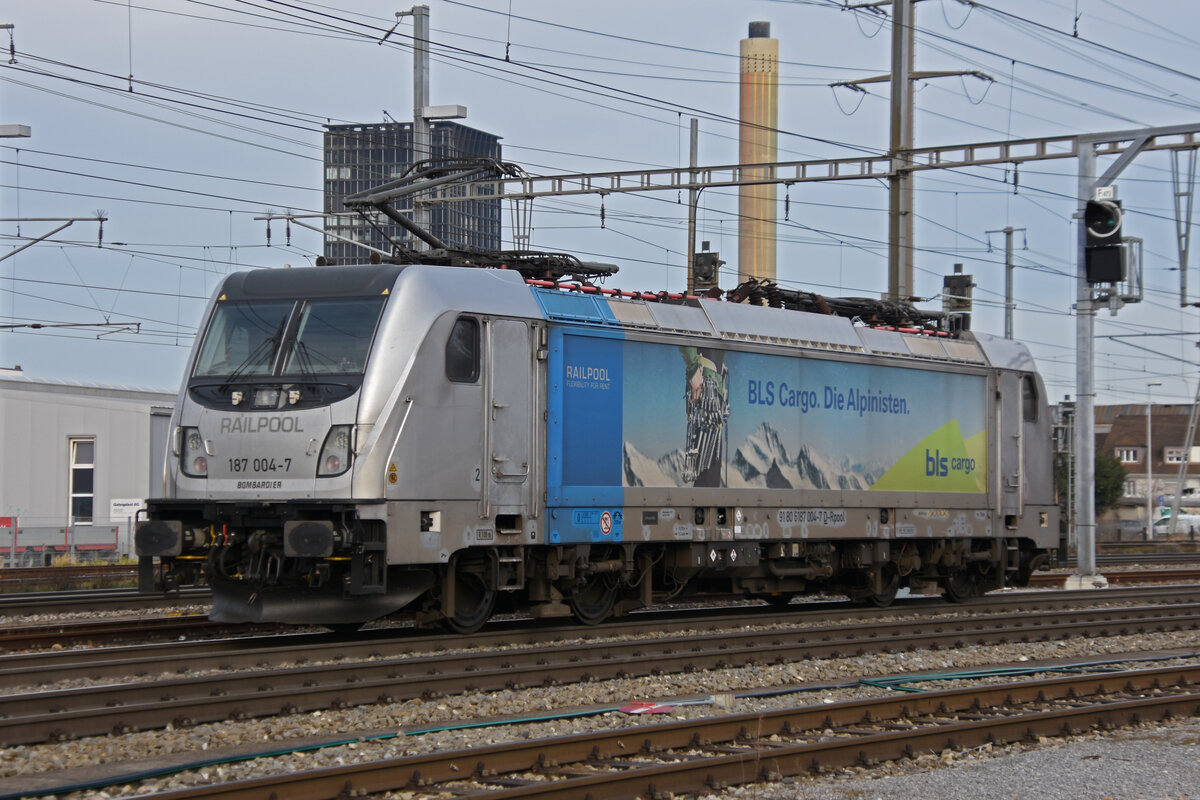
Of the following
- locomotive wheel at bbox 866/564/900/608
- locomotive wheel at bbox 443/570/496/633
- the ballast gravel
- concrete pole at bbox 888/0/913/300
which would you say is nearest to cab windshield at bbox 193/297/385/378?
locomotive wheel at bbox 443/570/496/633

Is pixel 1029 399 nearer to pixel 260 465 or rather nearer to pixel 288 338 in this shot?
pixel 288 338

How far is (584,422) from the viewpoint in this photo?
1434 cm

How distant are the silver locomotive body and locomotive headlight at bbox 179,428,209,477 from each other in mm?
23

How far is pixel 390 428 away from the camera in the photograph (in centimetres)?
1236

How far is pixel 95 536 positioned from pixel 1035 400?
23290mm

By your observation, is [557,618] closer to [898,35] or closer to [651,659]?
[651,659]

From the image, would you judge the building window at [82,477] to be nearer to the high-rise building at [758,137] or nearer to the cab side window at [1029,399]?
the cab side window at [1029,399]

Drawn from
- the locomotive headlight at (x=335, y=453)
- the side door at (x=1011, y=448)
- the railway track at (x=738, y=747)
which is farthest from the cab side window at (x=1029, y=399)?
the locomotive headlight at (x=335, y=453)

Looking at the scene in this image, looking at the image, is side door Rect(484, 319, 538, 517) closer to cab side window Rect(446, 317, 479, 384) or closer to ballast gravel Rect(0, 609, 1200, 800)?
cab side window Rect(446, 317, 479, 384)

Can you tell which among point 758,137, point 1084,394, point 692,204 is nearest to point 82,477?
point 692,204

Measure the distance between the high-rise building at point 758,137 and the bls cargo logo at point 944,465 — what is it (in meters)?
65.0

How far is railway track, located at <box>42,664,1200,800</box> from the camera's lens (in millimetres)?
7527

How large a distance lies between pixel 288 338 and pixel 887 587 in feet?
30.4

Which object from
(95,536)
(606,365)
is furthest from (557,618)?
(95,536)
